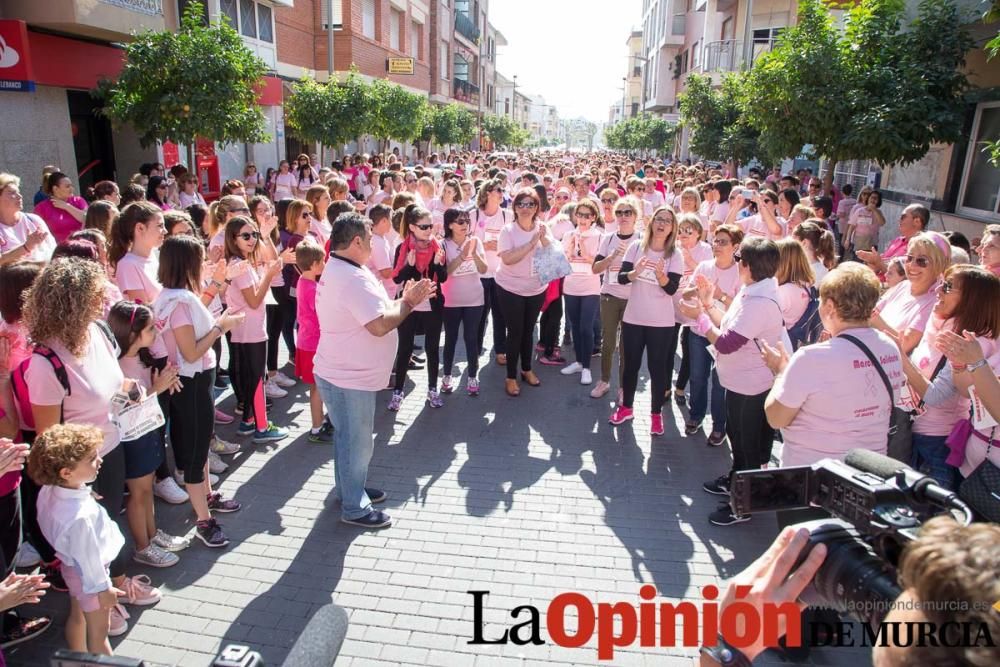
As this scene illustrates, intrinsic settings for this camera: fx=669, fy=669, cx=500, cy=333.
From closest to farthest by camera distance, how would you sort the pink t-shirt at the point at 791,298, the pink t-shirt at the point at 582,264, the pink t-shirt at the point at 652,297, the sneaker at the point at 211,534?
the sneaker at the point at 211,534, the pink t-shirt at the point at 791,298, the pink t-shirt at the point at 652,297, the pink t-shirt at the point at 582,264

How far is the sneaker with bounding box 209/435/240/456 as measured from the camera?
534cm

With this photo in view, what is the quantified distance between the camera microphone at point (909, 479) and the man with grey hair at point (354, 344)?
247 centimetres

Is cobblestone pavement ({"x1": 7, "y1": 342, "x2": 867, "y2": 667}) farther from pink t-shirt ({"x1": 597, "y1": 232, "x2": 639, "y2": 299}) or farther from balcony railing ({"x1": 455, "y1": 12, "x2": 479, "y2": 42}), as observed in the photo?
balcony railing ({"x1": 455, "y1": 12, "x2": 479, "y2": 42})

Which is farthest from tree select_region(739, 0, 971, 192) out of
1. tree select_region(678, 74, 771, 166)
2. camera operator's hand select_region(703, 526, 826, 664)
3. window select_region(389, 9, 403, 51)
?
window select_region(389, 9, 403, 51)

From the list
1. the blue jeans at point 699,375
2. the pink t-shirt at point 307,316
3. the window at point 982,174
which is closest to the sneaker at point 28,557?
the pink t-shirt at point 307,316

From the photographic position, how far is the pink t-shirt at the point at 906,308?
4250 mm

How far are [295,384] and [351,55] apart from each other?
842 inches

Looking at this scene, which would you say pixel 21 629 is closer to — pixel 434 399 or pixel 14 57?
pixel 434 399

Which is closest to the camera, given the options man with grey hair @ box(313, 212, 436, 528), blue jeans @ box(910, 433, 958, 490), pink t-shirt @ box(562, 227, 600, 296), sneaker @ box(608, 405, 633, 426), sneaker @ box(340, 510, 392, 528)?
blue jeans @ box(910, 433, 958, 490)

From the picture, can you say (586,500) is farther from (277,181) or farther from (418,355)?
(277,181)

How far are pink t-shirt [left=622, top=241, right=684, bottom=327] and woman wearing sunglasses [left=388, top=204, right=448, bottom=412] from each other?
175 centimetres

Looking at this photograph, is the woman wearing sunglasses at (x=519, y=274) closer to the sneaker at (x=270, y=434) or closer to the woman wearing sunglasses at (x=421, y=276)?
the woman wearing sunglasses at (x=421, y=276)

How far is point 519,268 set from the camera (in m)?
6.64

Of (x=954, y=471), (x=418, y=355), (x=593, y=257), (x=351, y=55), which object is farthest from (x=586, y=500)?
(x=351, y=55)
